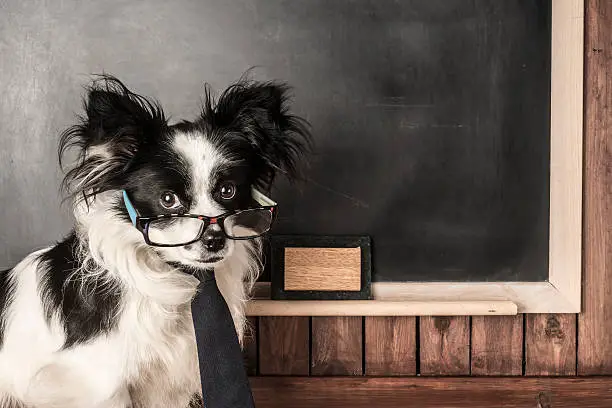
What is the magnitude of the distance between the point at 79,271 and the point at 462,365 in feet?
3.75

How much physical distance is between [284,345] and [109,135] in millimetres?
883

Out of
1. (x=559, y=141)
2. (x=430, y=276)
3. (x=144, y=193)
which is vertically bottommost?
(x=430, y=276)

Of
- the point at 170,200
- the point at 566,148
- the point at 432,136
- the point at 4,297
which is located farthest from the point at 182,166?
the point at 566,148

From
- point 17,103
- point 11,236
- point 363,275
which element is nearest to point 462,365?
point 363,275

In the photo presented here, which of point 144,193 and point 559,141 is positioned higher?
point 559,141

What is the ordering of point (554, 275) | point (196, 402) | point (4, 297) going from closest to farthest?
point (4, 297) < point (196, 402) < point (554, 275)

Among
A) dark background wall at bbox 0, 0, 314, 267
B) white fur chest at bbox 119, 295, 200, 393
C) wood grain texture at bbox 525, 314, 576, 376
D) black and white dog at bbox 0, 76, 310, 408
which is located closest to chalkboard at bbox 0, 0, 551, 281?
dark background wall at bbox 0, 0, 314, 267

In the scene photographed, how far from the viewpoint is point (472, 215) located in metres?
2.03

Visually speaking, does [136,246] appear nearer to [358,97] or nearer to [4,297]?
[4,297]

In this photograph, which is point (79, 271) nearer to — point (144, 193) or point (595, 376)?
point (144, 193)

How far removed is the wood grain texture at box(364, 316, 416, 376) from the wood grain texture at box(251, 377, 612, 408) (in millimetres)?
33

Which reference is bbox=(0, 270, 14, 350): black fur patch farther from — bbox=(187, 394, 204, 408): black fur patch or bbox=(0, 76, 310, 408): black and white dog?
bbox=(187, 394, 204, 408): black fur patch

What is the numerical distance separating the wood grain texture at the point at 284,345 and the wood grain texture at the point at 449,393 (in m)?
0.03

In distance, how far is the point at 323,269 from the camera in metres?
2.00
